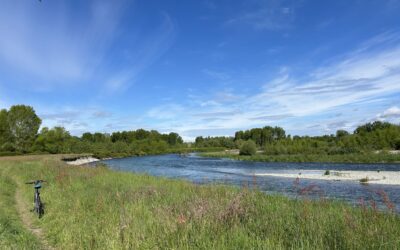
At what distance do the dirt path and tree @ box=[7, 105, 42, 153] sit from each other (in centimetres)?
8870

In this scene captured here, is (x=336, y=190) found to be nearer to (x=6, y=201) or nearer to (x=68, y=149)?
(x=6, y=201)

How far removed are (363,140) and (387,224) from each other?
90.5 metres

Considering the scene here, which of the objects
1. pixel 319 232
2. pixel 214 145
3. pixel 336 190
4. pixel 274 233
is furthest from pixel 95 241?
pixel 214 145

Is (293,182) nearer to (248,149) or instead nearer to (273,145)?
(248,149)

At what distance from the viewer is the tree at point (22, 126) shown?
321 ft

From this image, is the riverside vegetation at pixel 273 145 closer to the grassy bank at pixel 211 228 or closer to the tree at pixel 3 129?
the tree at pixel 3 129

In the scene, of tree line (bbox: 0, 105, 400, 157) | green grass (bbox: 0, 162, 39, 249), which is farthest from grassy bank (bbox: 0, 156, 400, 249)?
tree line (bbox: 0, 105, 400, 157)

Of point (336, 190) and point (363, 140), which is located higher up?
point (363, 140)

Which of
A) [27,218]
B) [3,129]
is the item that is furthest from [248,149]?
[27,218]

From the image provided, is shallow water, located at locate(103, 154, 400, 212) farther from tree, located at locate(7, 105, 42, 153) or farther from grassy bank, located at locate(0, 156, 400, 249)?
tree, located at locate(7, 105, 42, 153)

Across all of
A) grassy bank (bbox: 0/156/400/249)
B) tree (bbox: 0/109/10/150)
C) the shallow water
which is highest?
tree (bbox: 0/109/10/150)

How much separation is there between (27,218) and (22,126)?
98774 mm

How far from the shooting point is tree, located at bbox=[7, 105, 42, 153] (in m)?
97.8

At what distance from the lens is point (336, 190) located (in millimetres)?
26156
